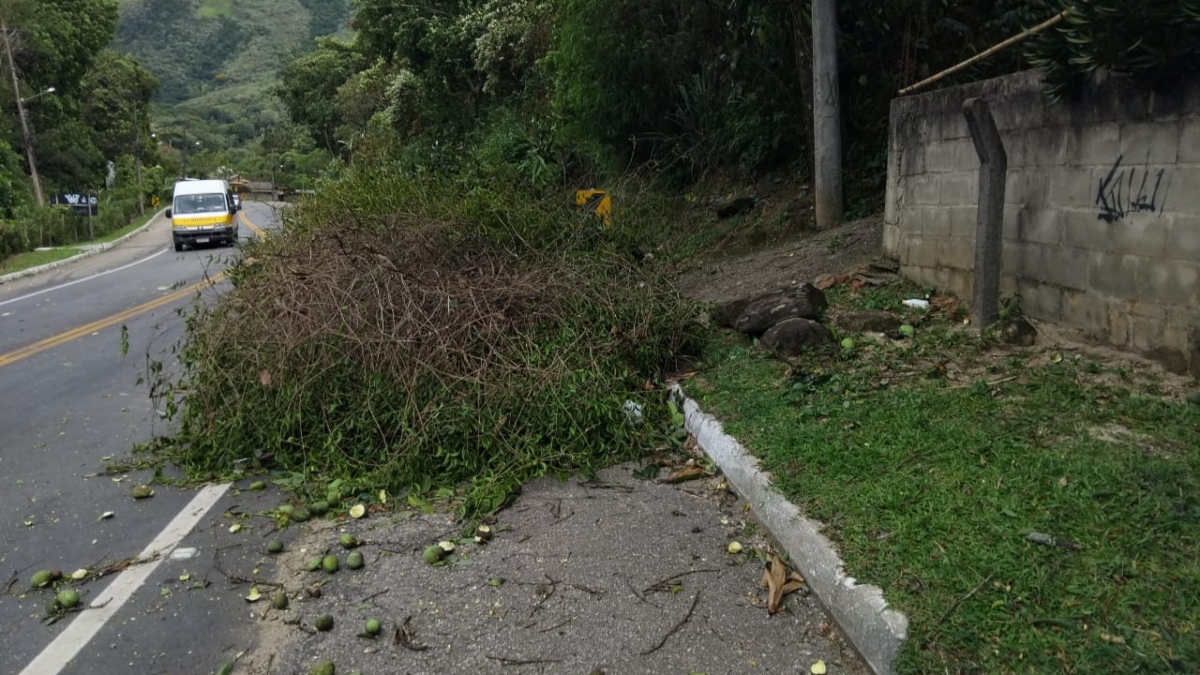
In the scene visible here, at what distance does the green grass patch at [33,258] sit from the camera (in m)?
22.5

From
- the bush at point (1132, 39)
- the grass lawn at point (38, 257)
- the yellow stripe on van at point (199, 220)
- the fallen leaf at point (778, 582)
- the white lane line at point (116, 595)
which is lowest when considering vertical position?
the fallen leaf at point (778, 582)

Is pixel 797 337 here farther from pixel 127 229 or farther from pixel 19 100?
pixel 19 100

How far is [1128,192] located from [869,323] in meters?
2.07

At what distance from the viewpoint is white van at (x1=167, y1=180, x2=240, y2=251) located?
27188 millimetres

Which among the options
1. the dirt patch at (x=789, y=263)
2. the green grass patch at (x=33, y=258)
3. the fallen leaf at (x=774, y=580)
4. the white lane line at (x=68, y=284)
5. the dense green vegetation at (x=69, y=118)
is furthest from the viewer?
the dense green vegetation at (x=69, y=118)

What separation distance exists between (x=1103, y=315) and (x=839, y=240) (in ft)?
13.9

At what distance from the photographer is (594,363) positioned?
5992 mm

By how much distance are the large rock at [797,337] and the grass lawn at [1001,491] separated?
0.29 m

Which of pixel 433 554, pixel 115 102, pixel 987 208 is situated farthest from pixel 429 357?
pixel 115 102

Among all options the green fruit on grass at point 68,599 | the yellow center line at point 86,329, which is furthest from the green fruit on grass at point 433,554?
the yellow center line at point 86,329

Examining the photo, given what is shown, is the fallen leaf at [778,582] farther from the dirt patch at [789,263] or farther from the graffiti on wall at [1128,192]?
the dirt patch at [789,263]

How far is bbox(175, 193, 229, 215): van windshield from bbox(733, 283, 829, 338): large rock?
24.2 meters

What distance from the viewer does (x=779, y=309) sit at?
7.11 m

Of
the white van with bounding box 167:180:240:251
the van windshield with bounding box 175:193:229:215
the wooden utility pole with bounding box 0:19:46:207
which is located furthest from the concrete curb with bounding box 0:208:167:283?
the wooden utility pole with bounding box 0:19:46:207
